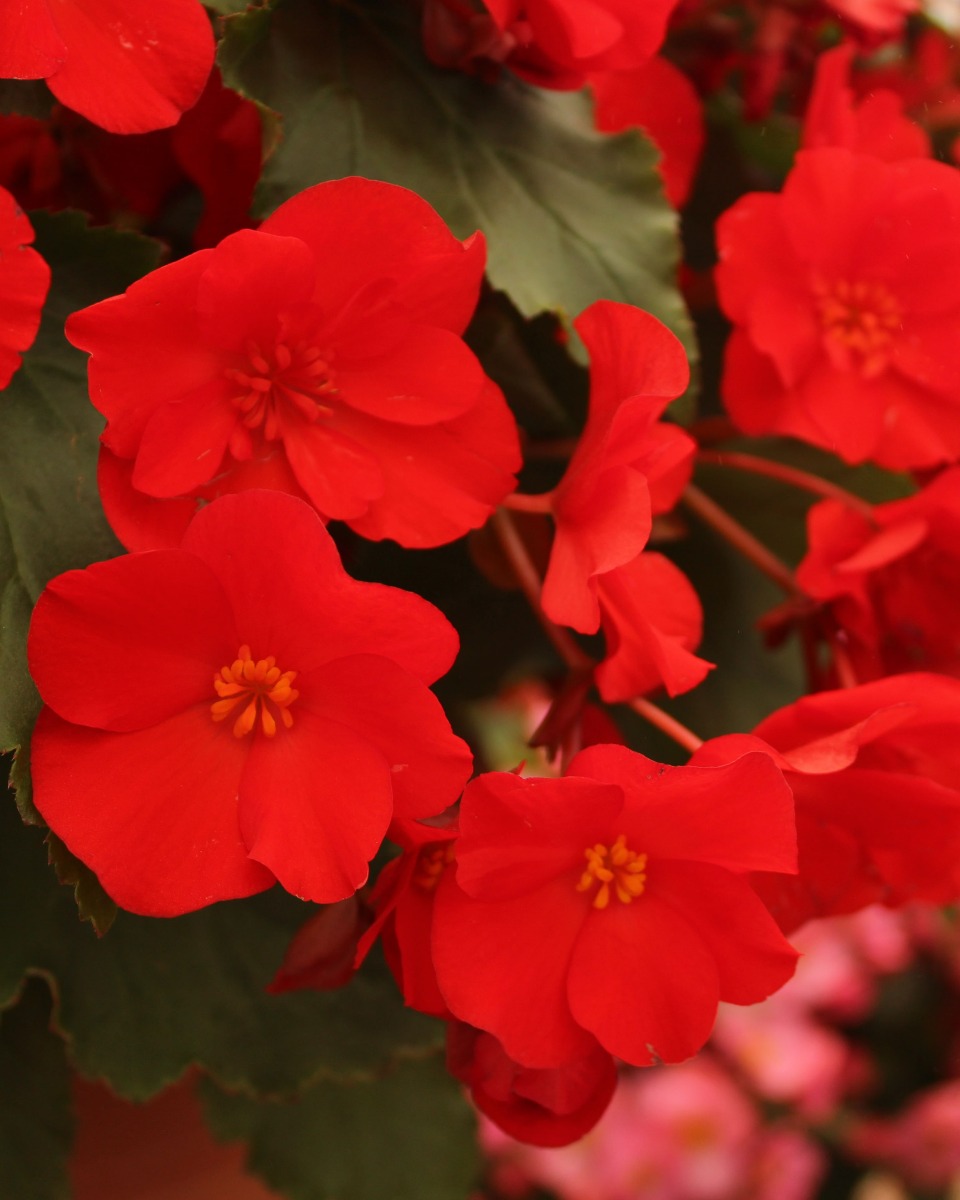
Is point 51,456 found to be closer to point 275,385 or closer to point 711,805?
point 275,385

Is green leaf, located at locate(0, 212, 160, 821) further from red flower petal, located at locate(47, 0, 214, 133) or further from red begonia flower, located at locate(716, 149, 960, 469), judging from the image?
red begonia flower, located at locate(716, 149, 960, 469)

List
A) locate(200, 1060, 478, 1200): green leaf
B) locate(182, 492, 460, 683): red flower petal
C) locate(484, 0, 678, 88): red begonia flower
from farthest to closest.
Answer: locate(200, 1060, 478, 1200): green leaf, locate(484, 0, 678, 88): red begonia flower, locate(182, 492, 460, 683): red flower petal

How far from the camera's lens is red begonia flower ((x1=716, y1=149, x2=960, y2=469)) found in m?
0.48

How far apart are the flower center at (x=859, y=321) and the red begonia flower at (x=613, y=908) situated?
0.23m

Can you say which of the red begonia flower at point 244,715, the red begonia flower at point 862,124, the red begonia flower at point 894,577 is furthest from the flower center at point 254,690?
the red begonia flower at point 862,124

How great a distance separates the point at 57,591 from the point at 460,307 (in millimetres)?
153

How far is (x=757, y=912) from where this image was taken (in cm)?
36

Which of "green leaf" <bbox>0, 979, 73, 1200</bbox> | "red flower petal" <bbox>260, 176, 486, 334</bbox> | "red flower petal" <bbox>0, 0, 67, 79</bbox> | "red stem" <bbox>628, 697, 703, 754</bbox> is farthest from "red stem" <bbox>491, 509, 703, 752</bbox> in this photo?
"green leaf" <bbox>0, 979, 73, 1200</bbox>

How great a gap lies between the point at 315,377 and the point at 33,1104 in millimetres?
408

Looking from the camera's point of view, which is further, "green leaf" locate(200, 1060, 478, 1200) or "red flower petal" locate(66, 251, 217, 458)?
"green leaf" locate(200, 1060, 478, 1200)

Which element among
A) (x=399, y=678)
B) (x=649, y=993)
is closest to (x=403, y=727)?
(x=399, y=678)

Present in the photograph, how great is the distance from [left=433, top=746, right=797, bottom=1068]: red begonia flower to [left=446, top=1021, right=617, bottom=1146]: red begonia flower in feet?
0.04

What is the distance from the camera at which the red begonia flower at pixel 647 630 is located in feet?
1.27

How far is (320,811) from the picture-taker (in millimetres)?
349
